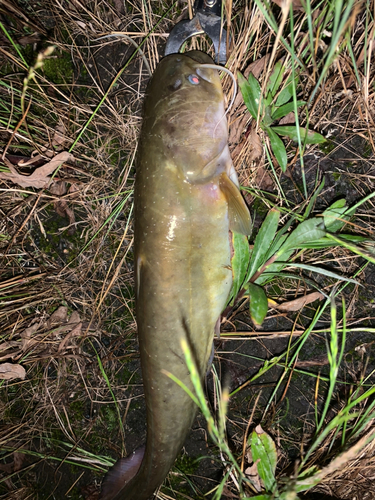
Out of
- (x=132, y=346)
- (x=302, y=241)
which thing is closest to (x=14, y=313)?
(x=132, y=346)

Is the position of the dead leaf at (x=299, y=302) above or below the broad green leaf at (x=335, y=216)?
below

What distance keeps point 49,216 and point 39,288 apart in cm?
68

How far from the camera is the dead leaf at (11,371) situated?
3250 mm

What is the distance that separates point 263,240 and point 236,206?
0.34 meters

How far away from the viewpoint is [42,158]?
3.01 m

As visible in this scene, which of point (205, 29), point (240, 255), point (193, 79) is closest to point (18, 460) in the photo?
point (240, 255)

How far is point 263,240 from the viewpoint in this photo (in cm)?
246

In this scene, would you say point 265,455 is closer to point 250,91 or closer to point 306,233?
point 306,233

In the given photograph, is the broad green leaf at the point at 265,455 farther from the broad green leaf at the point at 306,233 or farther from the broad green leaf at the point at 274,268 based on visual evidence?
the broad green leaf at the point at 306,233

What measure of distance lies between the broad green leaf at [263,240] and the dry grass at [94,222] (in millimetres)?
149

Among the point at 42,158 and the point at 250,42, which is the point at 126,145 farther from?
the point at 250,42

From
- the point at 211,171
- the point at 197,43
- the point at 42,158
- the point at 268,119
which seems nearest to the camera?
the point at 211,171

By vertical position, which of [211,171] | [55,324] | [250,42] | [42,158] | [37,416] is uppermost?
[250,42]

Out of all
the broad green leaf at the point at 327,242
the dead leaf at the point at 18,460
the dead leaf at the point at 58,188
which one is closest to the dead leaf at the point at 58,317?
the dead leaf at the point at 58,188
